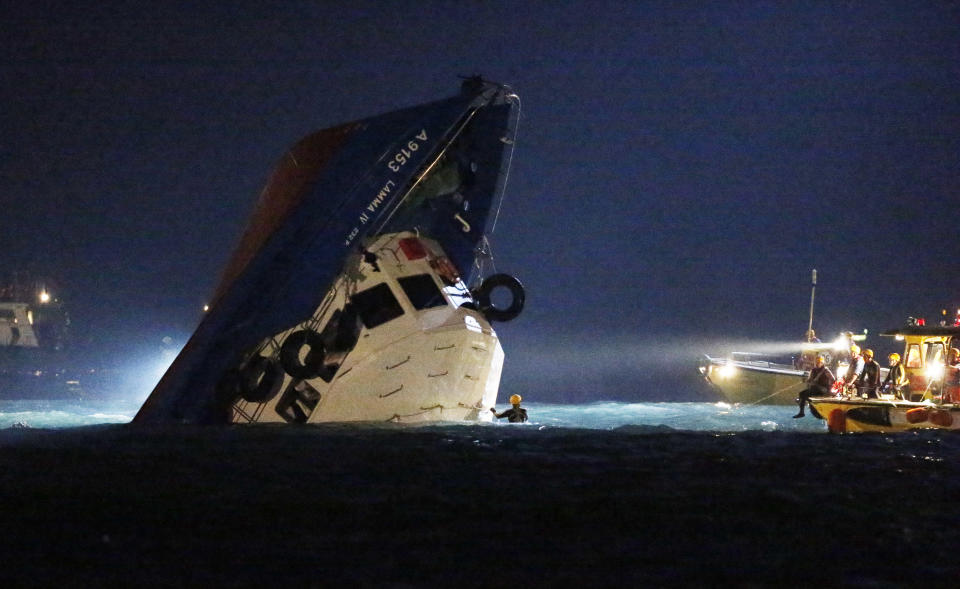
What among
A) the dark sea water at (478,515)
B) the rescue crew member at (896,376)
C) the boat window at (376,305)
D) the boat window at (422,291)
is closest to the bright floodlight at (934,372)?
the rescue crew member at (896,376)

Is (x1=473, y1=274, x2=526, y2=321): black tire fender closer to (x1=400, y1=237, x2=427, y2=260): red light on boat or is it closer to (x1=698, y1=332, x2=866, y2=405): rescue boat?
(x1=400, y1=237, x2=427, y2=260): red light on boat

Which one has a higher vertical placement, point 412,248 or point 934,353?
point 412,248

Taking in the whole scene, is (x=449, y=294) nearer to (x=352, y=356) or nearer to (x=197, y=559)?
(x=352, y=356)

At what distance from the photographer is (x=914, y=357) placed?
84.7 feet

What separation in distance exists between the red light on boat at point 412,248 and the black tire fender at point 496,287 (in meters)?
2.18

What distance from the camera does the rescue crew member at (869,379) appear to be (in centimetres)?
2072

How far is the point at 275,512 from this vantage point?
754 cm

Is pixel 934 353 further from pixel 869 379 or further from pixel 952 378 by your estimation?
pixel 869 379

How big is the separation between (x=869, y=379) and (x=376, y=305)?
450 inches

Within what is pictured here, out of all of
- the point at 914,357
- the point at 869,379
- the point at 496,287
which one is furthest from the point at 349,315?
the point at 914,357

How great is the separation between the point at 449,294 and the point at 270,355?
4255 mm

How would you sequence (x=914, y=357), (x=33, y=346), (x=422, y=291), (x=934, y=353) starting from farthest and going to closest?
(x=33, y=346), (x=914, y=357), (x=934, y=353), (x=422, y=291)

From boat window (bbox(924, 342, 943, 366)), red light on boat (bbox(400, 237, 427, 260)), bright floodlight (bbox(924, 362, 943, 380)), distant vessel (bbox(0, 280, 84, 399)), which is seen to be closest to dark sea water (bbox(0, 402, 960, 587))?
red light on boat (bbox(400, 237, 427, 260))

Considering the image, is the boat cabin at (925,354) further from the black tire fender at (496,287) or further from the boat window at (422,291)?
the boat window at (422,291)
